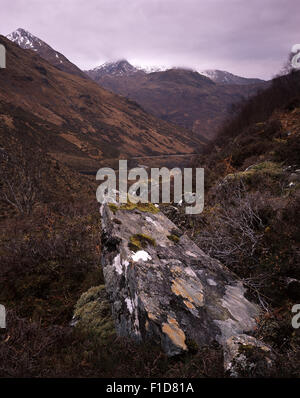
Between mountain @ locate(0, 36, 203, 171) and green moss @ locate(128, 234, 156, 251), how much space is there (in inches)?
2284

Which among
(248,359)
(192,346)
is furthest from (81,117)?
(248,359)

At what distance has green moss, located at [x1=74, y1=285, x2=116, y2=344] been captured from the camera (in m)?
2.89

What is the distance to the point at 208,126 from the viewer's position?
179625mm

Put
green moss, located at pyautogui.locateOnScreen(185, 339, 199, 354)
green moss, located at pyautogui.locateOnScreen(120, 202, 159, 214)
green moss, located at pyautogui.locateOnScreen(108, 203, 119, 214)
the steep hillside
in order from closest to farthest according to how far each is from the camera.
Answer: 1. green moss, located at pyautogui.locateOnScreen(185, 339, 199, 354)
2. the steep hillside
3. green moss, located at pyautogui.locateOnScreen(108, 203, 119, 214)
4. green moss, located at pyautogui.locateOnScreen(120, 202, 159, 214)

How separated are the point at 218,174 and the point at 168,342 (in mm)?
11177

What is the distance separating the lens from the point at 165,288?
2793mm

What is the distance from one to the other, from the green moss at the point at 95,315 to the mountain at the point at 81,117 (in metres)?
57.9

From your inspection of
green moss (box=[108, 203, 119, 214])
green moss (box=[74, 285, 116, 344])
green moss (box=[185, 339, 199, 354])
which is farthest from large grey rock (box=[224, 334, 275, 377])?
green moss (box=[108, 203, 119, 214])

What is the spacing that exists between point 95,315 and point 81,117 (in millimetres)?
106695

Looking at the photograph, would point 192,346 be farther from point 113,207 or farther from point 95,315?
point 113,207

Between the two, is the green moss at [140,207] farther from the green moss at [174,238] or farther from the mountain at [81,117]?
the mountain at [81,117]

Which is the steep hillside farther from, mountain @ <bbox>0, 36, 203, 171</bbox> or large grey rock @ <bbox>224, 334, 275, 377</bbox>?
mountain @ <bbox>0, 36, 203, 171</bbox>

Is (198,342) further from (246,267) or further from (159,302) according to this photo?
(246,267)
